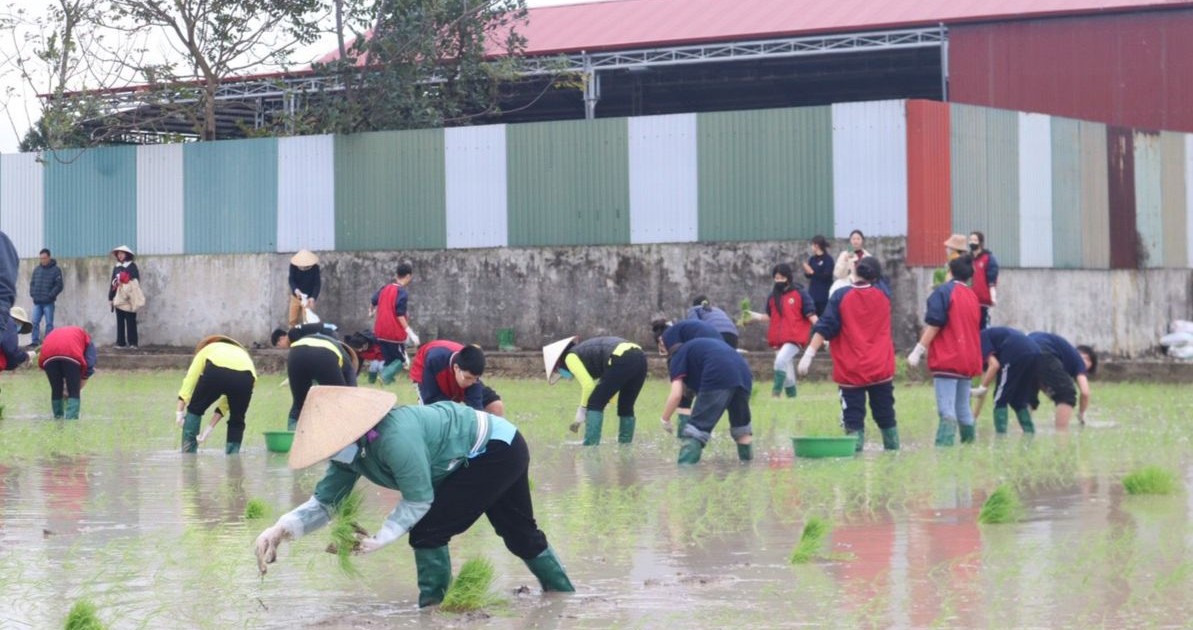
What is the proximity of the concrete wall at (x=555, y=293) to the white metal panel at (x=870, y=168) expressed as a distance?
0.38 m

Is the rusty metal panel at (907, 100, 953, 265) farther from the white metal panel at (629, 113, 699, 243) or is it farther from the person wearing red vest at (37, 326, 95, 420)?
the person wearing red vest at (37, 326, 95, 420)

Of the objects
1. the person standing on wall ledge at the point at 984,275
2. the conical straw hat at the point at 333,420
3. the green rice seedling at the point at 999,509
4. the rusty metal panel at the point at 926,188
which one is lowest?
the green rice seedling at the point at 999,509

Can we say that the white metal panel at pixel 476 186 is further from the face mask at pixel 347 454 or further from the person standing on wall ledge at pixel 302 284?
the face mask at pixel 347 454

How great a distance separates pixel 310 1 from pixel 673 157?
854cm

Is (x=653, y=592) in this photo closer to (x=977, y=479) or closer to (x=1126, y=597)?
(x=1126, y=597)

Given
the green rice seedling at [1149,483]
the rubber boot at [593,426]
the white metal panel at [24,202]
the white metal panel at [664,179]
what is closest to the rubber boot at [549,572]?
the green rice seedling at [1149,483]

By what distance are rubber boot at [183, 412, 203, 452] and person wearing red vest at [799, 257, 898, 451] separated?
5.07 metres

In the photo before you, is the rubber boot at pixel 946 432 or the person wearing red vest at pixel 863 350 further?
the rubber boot at pixel 946 432

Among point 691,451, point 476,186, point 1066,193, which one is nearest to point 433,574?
point 691,451

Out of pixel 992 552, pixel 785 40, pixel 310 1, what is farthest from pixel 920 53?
pixel 992 552

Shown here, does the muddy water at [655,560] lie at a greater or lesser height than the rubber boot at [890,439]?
lesser

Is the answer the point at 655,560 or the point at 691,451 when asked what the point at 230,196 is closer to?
the point at 691,451

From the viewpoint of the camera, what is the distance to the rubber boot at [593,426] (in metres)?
15.5

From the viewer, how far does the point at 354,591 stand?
8.46 meters
